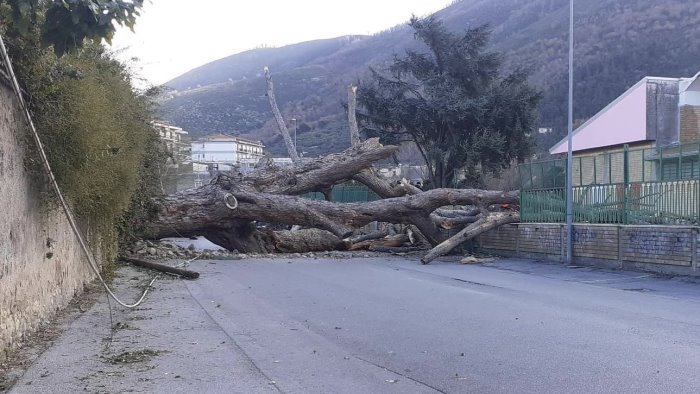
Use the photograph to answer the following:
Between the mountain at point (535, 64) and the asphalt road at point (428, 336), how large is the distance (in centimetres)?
2475

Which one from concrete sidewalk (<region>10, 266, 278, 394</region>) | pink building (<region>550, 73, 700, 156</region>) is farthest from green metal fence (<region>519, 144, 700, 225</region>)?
pink building (<region>550, 73, 700, 156</region>)

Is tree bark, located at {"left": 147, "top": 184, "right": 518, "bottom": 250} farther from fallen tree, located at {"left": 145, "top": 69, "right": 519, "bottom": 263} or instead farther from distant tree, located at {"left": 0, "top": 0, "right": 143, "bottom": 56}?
distant tree, located at {"left": 0, "top": 0, "right": 143, "bottom": 56}

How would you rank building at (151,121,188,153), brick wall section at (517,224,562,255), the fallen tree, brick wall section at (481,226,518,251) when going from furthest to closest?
brick wall section at (481,226,518,251), the fallen tree, brick wall section at (517,224,562,255), building at (151,121,188,153)

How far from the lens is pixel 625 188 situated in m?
19.3

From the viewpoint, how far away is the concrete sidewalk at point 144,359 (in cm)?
676

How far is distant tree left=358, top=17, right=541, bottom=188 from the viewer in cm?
3631

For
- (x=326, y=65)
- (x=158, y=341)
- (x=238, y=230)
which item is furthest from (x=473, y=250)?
(x=326, y=65)

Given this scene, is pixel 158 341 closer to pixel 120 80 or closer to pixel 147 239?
pixel 120 80

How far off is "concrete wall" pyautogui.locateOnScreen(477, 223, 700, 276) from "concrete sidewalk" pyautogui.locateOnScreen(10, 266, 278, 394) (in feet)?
36.7

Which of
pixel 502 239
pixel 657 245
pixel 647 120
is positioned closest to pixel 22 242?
pixel 657 245

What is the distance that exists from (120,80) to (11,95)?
15.9 ft

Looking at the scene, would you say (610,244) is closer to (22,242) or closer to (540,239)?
(540,239)

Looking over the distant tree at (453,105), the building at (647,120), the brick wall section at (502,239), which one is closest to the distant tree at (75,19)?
the brick wall section at (502,239)

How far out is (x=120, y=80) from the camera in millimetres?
13070
